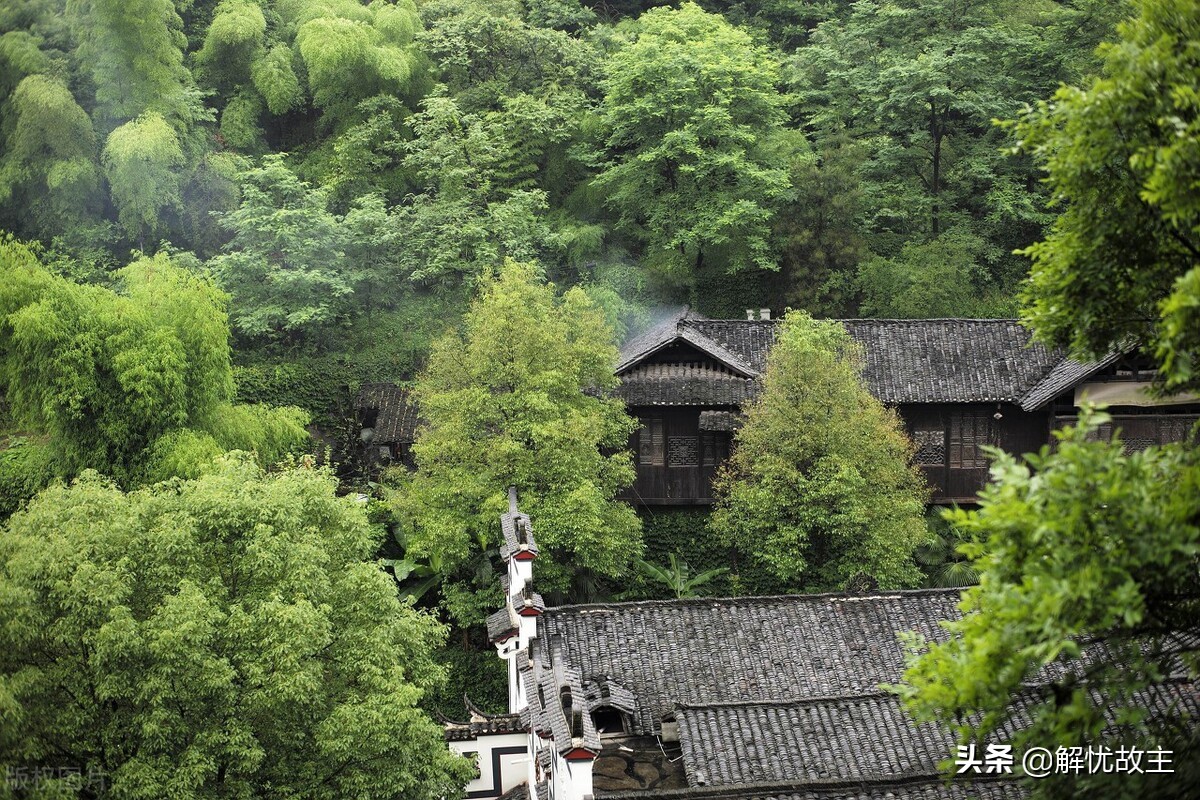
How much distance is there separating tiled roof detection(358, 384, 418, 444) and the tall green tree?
848 inches

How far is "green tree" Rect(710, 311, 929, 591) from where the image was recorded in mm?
24000

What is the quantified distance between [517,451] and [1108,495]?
56.0ft

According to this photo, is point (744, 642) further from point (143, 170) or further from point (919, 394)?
point (143, 170)

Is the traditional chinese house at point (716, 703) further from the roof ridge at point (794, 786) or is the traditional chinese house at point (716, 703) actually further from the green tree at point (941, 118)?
the green tree at point (941, 118)

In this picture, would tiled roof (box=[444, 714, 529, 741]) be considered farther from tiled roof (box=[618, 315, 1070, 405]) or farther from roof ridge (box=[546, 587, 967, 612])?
tiled roof (box=[618, 315, 1070, 405])

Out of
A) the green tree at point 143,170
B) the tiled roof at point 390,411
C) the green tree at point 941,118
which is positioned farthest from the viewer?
the green tree at point 941,118

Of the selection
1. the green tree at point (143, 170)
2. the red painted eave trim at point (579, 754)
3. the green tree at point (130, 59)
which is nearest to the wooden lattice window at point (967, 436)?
the red painted eave trim at point (579, 754)

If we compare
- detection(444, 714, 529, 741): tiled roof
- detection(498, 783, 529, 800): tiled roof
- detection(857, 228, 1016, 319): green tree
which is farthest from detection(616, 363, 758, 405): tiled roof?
detection(498, 783, 529, 800): tiled roof

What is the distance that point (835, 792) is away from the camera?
1399cm

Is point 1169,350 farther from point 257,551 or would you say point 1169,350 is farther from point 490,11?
point 490,11

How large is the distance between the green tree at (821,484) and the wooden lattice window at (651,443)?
14.0ft

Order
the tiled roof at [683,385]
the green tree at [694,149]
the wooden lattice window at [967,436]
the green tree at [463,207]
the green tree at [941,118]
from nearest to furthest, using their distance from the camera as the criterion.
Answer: the tiled roof at [683,385] → the wooden lattice window at [967,436] → the green tree at [463,207] → the green tree at [694,149] → the green tree at [941,118]

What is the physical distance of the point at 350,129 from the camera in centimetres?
3741

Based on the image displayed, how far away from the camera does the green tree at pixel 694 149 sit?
33562mm
